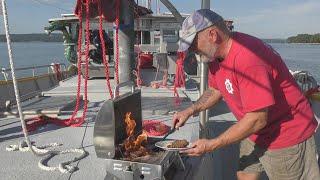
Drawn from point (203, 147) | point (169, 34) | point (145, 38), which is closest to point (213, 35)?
point (203, 147)

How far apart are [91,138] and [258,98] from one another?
2.61 m

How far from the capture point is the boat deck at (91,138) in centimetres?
394

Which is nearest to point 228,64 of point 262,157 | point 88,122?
point 262,157

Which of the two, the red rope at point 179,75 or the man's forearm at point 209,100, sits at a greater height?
the man's forearm at point 209,100

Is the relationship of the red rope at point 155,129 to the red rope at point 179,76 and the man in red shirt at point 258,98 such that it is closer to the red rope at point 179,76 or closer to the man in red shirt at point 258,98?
the man in red shirt at point 258,98

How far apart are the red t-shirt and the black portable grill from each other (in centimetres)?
71

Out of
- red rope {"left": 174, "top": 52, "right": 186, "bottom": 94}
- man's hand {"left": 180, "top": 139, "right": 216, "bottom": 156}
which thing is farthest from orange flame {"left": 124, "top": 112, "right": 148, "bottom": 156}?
red rope {"left": 174, "top": 52, "right": 186, "bottom": 94}

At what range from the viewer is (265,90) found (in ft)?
9.69

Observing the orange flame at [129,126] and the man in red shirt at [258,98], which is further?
the orange flame at [129,126]

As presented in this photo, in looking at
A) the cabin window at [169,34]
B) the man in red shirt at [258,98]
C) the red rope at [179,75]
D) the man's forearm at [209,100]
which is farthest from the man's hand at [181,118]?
the cabin window at [169,34]

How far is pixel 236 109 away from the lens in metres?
3.55

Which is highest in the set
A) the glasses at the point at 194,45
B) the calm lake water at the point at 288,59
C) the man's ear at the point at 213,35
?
the man's ear at the point at 213,35

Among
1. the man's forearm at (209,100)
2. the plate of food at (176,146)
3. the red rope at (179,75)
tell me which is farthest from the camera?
the red rope at (179,75)

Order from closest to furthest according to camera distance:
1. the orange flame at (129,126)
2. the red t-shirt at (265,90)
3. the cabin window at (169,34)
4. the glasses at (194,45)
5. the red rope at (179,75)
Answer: the red t-shirt at (265,90) < the glasses at (194,45) < the orange flame at (129,126) < the red rope at (179,75) < the cabin window at (169,34)
